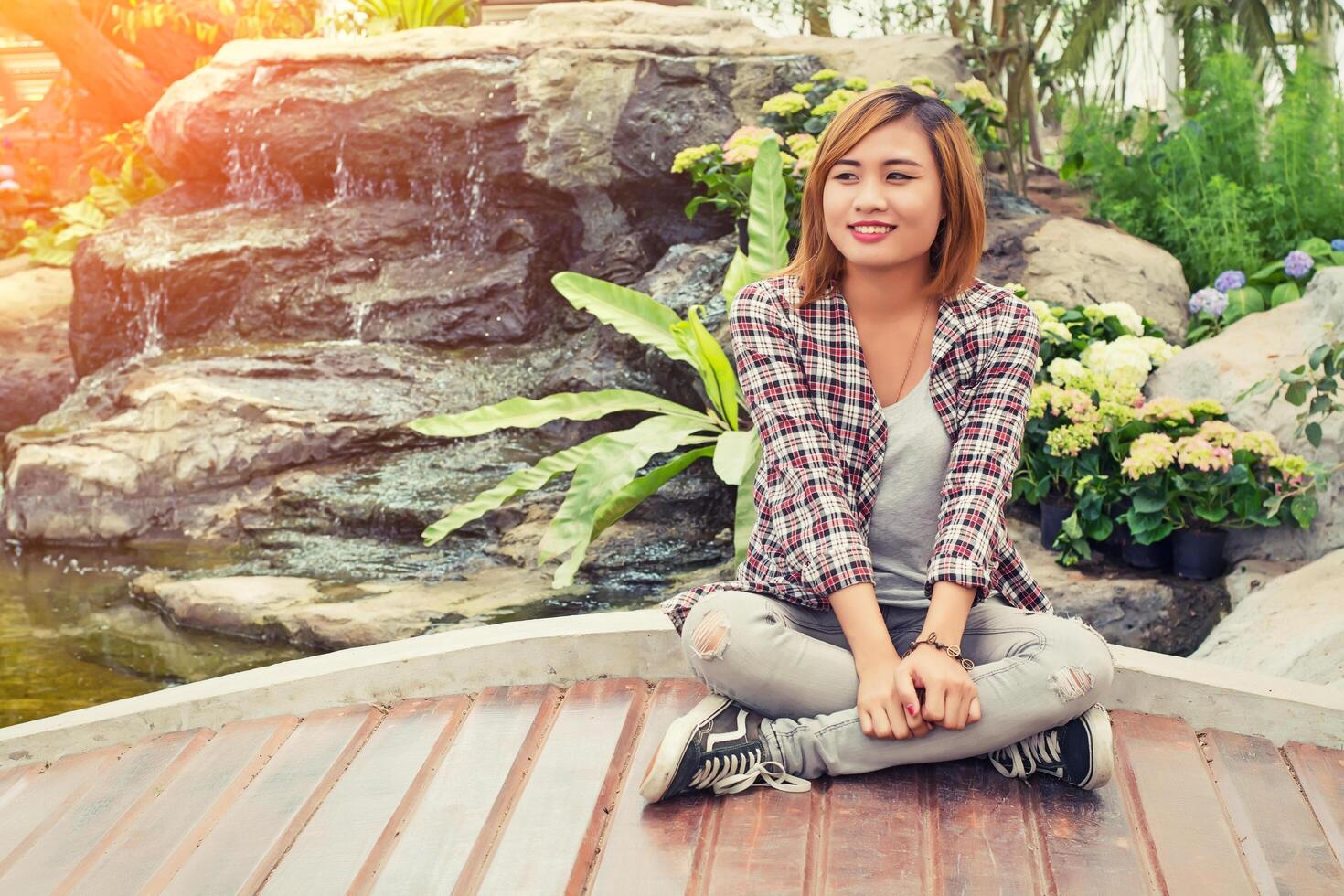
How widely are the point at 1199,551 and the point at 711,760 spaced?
6.93 ft

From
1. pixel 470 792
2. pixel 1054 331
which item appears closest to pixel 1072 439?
pixel 1054 331

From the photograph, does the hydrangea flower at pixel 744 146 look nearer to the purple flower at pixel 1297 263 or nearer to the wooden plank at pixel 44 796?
the purple flower at pixel 1297 263

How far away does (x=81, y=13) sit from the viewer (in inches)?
347

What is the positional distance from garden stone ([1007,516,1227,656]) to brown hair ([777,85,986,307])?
1.52 metres

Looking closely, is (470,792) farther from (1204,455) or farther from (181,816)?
(1204,455)

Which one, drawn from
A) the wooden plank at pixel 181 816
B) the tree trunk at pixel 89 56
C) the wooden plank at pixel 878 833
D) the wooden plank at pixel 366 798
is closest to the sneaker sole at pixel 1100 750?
the wooden plank at pixel 878 833

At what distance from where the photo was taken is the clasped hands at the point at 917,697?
1.84 meters

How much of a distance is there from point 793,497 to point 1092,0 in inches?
179

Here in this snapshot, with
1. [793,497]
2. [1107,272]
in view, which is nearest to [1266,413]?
[1107,272]

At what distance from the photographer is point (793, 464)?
6.75 ft

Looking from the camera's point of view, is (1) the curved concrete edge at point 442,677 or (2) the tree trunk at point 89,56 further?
(2) the tree trunk at point 89,56

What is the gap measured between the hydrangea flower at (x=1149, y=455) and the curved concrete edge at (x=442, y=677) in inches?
45.1

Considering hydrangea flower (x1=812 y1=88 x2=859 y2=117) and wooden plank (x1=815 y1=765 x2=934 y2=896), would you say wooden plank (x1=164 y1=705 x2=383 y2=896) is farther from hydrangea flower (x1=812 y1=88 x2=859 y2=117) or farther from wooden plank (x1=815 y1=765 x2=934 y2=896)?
hydrangea flower (x1=812 y1=88 x2=859 y2=117)

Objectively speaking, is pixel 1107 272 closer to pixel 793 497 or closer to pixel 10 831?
pixel 793 497
